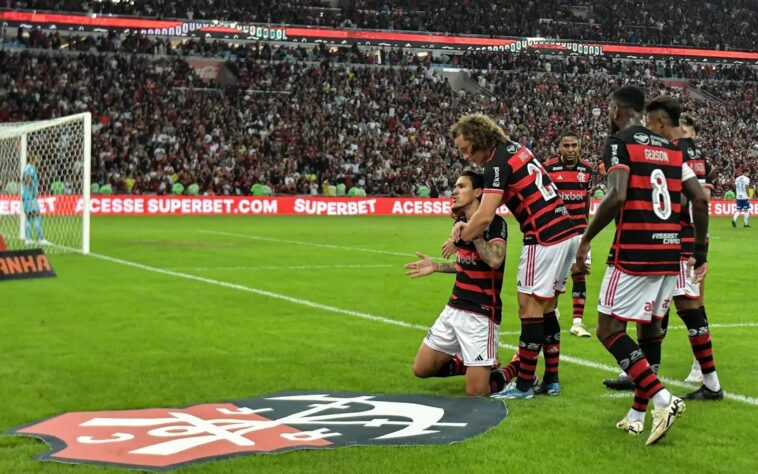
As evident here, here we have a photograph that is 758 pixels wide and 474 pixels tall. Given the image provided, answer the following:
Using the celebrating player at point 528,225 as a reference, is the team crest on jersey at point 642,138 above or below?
above

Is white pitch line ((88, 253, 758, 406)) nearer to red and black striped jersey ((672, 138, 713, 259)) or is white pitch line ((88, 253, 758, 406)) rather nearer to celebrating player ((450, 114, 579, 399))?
red and black striped jersey ((672, 138, 713, 259))

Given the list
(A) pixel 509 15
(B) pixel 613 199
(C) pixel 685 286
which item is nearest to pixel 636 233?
(B) pixel 613 199

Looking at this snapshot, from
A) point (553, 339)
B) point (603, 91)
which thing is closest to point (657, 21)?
point (603, 91)

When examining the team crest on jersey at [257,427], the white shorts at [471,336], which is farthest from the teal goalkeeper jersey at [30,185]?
the white shorts at [471,336]

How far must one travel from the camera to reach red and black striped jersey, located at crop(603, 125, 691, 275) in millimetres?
6332

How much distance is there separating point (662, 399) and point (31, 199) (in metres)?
19.8

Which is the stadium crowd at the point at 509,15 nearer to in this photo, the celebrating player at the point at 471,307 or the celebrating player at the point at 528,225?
the celebrating player at the point at 471,307

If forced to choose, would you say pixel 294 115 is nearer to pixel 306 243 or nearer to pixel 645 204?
pixel 306 243

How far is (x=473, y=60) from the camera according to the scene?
59.6 meters

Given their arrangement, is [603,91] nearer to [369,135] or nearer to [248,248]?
[369,135]

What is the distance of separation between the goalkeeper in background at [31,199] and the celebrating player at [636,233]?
1861 centimetres

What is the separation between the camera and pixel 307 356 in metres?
9.26

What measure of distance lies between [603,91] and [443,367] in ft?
178

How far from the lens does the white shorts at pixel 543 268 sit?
733 centimetres
